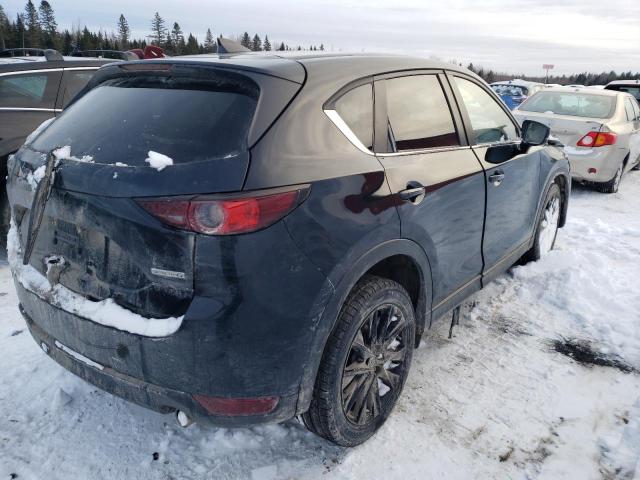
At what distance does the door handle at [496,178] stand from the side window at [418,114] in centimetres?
36

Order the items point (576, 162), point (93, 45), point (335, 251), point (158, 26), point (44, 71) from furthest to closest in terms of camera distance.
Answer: point (158, 26) → point (93, 45) → point (576, 162) → point (44, 71) → point (335, 251)

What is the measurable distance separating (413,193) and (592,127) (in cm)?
608

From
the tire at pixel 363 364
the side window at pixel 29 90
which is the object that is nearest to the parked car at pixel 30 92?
the side window at pixel 29 90

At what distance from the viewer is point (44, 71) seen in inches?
200

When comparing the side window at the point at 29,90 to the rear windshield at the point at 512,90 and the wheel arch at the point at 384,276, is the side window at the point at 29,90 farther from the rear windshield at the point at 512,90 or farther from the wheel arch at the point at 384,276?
the rear windshield at the point at 512,90

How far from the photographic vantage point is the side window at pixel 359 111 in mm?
2217

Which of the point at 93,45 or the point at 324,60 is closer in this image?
the point at 324,60

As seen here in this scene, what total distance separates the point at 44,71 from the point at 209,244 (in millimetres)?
4512

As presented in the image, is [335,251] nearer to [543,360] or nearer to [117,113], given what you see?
[117,113]

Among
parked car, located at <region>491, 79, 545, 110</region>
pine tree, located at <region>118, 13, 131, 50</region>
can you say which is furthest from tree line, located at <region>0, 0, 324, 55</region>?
parked car, located at <region>491, 79, 545, 110</region>

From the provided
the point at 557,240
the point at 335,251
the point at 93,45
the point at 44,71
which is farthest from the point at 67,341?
the point at 93,45

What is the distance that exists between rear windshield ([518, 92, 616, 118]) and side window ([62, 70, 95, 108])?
6.44 meters

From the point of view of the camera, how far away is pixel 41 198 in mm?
2045

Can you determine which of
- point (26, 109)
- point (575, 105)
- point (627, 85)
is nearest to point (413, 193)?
point (26, 109)
